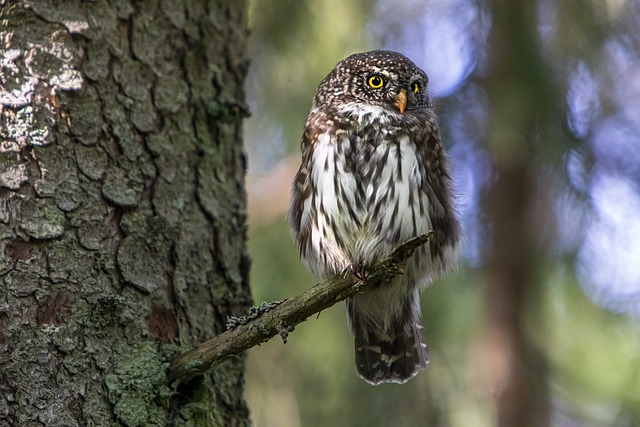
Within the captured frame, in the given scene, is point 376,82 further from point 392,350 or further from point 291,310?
point 291,310

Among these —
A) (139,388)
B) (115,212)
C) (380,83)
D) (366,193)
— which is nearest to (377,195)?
(366,193)

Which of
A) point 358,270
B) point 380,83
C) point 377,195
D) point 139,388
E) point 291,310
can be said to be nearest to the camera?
point 291,310

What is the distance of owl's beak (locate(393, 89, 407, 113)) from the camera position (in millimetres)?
3367

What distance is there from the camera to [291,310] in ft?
8.14

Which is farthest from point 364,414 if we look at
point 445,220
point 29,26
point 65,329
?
point 29,26

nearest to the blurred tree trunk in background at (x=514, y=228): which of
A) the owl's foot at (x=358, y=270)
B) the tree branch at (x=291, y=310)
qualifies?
the owl's foot at (x=358, y=270)

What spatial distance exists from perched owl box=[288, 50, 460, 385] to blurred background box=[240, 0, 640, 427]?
0.49 m

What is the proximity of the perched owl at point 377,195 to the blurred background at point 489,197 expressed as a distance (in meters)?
0.49

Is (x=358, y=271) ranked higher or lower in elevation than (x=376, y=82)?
lower

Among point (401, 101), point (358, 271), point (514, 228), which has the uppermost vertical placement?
point (514, 228)

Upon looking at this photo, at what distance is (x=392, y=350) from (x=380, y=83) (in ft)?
3.72

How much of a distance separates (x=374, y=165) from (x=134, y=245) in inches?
37.0

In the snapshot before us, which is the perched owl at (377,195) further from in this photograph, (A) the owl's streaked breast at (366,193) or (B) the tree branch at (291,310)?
(B) the tree branch at (291,310)

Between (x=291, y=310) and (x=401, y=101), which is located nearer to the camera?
(x=291, y=310)
